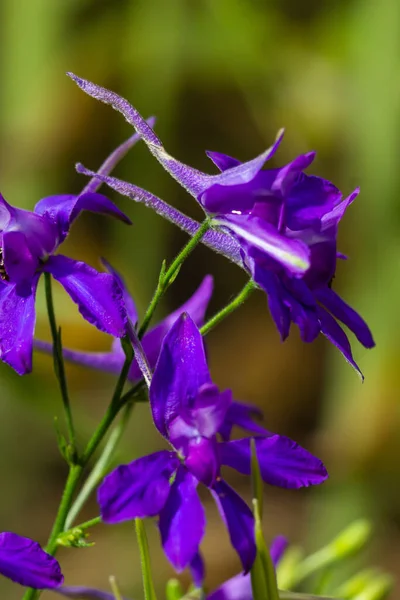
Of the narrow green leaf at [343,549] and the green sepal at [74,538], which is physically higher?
the green sepal at [74,538]

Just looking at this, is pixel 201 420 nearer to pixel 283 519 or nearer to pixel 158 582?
pixel 158 582

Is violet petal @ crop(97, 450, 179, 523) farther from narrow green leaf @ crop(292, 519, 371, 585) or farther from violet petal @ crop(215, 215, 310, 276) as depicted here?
narrow green leaf @ crop(292, 519, 371, 585)

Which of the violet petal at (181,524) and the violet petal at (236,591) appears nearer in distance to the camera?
the violet petal at (181,524)

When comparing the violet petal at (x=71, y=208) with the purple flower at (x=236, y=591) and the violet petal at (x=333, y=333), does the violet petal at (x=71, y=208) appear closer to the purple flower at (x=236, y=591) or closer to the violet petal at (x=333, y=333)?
the violet petal at (x=333, y=333)

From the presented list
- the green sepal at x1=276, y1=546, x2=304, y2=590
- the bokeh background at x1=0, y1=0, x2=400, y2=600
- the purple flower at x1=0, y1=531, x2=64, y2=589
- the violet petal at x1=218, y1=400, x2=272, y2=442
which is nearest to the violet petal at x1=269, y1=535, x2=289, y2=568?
the green sepal at x1=276, y1=546, x2=304, y2=590

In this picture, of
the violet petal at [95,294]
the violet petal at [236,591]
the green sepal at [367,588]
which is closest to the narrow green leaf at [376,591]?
the green sepal at [367,588]

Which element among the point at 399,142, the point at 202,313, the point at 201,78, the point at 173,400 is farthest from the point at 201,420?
the point at 201,78
